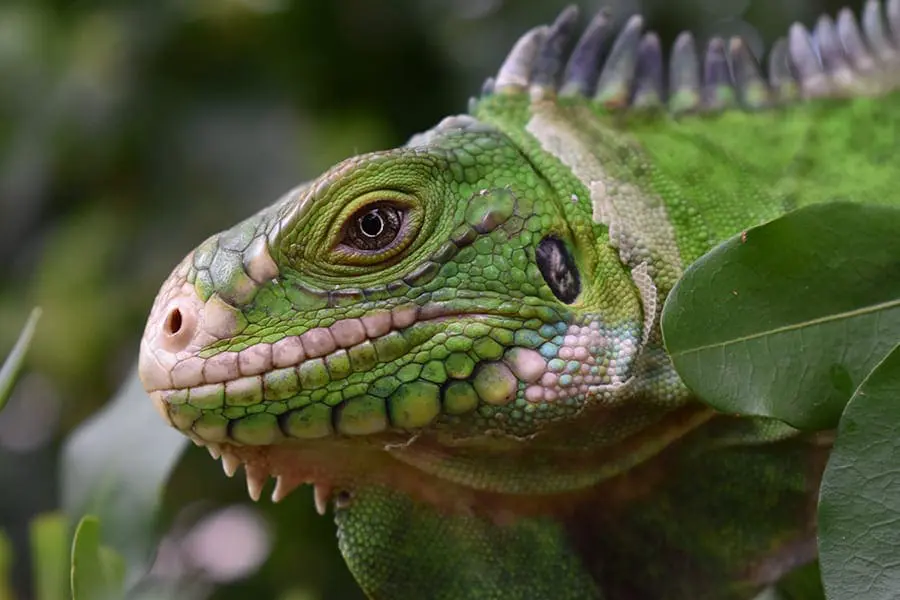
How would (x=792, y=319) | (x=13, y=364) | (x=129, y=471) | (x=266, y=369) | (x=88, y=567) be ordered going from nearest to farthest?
1. (x=792, y=319)
2. (x=266, y=369)
3. (x=88, y=567)
4. (x=13, y=364)
5. (x=129, y=471)

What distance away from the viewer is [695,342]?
51.8 inches

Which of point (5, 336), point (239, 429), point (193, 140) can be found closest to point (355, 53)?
point (193, 140)

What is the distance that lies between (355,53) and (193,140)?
2.26 ft

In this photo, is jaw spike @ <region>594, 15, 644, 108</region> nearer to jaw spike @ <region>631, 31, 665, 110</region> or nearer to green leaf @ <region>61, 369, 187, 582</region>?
jaw spike @ <region>631, 31, 665, 110</region>

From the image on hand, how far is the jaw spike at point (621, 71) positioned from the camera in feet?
6.16

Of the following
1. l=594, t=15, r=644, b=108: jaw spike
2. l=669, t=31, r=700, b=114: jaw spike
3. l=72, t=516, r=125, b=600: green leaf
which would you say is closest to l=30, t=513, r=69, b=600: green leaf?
l=72, t=516, r=125, b=600: green leaf

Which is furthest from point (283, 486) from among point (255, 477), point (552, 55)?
point (552, 55)

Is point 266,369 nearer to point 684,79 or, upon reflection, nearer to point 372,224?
point 372,224

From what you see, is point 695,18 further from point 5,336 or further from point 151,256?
point 5,336

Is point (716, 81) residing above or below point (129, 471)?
above

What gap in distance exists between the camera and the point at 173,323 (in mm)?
1495

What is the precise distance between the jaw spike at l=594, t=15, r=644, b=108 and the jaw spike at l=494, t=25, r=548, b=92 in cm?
13

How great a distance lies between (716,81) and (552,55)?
12.6 inches

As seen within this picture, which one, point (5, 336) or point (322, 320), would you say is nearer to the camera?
point (322, 320)
